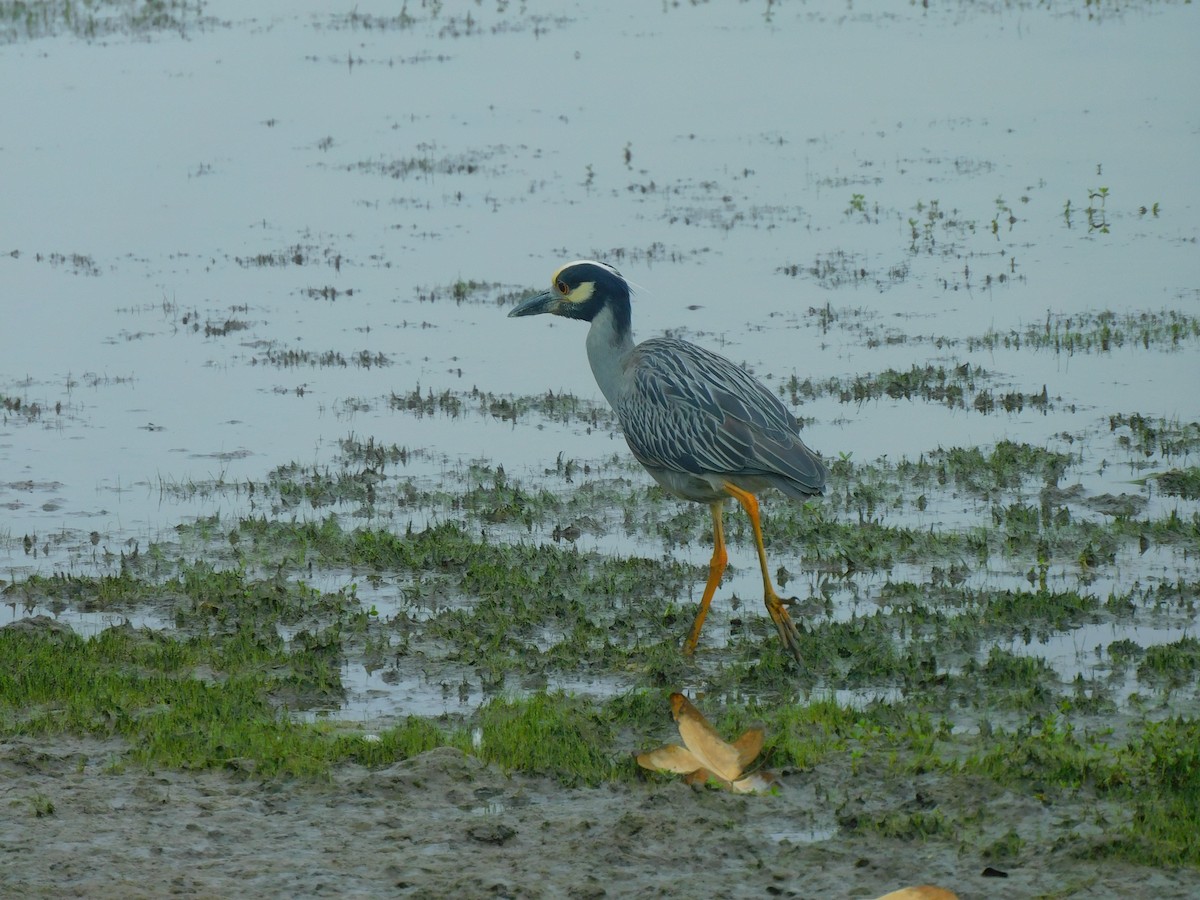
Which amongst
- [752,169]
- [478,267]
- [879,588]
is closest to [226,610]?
[879,588]

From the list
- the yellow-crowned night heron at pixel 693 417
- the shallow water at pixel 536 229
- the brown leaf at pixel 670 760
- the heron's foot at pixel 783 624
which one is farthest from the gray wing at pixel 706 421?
the brown leaf at pixel 670 760

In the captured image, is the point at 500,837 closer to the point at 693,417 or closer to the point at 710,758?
the point at 710,758

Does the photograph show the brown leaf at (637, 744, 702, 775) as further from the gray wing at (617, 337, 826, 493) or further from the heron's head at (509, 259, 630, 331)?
the heron's head at (509, 259, 630, 331)

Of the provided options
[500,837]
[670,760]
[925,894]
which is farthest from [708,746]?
[925,894]

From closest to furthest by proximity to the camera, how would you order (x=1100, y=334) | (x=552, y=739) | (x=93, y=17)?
1. (x=552, y=739)
2. (x=1100, y=334)
3. (x=93, y=17)

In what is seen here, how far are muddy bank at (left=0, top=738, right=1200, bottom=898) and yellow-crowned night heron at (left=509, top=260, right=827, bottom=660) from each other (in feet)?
5.75

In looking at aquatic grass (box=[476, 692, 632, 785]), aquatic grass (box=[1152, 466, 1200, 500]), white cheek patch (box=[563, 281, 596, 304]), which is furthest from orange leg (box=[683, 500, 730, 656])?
aquatic grass (box=[1152, 466, 1200, 500])

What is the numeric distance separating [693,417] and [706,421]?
0.25 feet

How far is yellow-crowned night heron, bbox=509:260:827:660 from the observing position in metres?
7.81

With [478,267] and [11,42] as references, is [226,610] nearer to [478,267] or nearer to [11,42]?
[478,267]

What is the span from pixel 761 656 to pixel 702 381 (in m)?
1.41

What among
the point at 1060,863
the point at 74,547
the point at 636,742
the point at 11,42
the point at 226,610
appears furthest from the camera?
the point at 11,42

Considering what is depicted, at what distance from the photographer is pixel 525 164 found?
73.9 ft

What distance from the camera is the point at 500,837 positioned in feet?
18.8
